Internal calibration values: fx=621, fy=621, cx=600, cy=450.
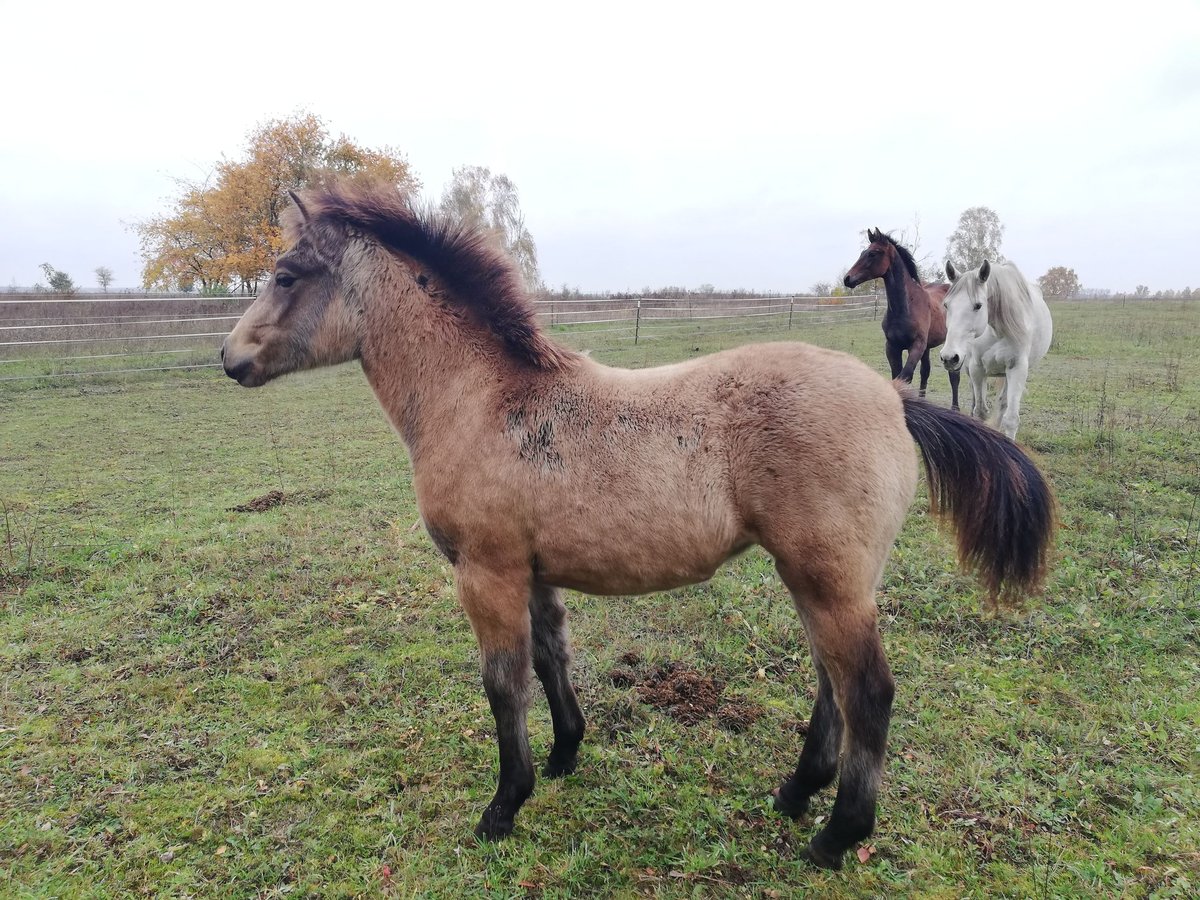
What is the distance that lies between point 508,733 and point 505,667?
302mm

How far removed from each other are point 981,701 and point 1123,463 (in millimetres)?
5050

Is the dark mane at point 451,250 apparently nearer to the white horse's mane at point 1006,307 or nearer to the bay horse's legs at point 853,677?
the bay horse's legs at point 853,677

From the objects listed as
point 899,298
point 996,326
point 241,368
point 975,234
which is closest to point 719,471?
point 241,368

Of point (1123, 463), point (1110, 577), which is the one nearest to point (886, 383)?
point (1110, 577)

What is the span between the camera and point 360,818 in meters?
2.64

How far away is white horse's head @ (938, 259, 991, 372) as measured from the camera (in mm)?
6969

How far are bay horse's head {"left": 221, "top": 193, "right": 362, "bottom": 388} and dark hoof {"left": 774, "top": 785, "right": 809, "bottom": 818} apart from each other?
2709 mm

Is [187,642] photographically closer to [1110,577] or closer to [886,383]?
[886,383]

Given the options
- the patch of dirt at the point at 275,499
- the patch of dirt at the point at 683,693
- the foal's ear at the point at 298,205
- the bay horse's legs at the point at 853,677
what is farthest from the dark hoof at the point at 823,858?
the patch of dirt at the point at 275,499

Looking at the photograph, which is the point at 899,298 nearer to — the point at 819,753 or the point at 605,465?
the point at 819,753

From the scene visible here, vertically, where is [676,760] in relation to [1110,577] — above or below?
below

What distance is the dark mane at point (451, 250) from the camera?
270cm

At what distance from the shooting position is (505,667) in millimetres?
2484

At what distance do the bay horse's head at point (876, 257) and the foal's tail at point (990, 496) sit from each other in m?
8.37
